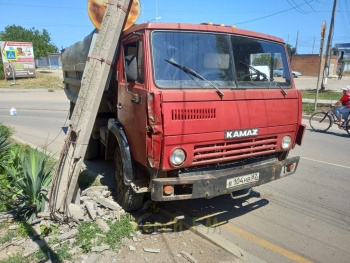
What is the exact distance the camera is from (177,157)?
10.6 ft

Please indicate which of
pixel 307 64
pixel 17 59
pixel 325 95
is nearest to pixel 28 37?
pixel 17 59

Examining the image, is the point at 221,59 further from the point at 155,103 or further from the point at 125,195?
the point at 125,195

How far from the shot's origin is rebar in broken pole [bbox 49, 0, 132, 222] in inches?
148

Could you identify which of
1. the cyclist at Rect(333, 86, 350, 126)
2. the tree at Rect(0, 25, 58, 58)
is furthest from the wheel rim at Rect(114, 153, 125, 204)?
the tree at Rect(0, 25, 58, 58)

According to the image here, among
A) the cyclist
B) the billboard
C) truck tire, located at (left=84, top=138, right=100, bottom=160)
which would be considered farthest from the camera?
the billboard

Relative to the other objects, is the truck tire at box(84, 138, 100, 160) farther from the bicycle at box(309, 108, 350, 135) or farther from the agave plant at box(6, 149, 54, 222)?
the bicycle at box(309, 108, 350, 135)

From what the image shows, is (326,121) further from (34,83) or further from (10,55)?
(10,55)

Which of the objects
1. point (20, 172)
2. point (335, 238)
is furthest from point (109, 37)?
point (335, 238)

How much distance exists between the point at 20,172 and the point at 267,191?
153 inches

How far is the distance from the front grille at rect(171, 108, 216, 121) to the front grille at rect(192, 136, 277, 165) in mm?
326

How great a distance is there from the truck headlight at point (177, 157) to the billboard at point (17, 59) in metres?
28.2

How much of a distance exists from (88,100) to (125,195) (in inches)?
51.9

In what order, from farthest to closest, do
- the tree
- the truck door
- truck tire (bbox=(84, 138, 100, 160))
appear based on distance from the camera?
1. the tree
2. truck tire (bbox=(84, 138, 100, 160))
3. the truck door

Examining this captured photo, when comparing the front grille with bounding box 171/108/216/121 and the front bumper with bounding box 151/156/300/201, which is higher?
the front grille with bounding box 171/108/216/121
